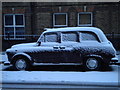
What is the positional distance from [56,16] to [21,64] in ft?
12.3

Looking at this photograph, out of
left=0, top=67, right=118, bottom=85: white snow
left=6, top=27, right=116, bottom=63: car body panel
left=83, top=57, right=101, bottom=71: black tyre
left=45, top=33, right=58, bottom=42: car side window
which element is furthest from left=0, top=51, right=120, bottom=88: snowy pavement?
left=45, top=33, right=58, bottom=42: car side window

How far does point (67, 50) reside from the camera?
6.29 meters

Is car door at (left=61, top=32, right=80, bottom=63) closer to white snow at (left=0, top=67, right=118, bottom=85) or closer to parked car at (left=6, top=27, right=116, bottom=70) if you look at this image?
parked car at (left=6, top=27, right=116, bottom=70)

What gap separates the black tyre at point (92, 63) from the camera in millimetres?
6207

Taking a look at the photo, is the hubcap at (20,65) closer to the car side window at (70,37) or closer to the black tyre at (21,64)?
the black tyre at (21,64)

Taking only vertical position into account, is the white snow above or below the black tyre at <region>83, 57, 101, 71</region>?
below

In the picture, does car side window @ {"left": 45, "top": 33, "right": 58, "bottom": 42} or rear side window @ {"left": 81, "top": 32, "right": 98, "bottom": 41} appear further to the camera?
car side window @ {"left": 45, "top": 33, "right": 58, "bottom": 42}

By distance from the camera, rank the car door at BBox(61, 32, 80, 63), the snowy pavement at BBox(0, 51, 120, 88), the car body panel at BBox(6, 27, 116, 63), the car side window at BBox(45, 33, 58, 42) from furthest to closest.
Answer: the car side window at BBox(45, 33, 58, 42) < the car door at BBox(61, 32, 80, 63) < the car body panel at BBox(6, 27, 116, 63) < the snowy pavement at BBox(0, 51, 120, 88)

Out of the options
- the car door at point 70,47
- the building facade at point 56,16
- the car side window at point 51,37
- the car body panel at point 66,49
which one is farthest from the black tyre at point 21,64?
the building facade at point 56,16

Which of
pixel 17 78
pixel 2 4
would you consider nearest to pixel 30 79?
pixel 17 78

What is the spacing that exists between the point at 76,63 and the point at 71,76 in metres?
0.65

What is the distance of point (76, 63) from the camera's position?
632 cm

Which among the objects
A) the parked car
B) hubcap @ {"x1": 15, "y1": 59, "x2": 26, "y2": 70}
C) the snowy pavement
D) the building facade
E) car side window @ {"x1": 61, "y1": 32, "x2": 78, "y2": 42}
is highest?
the building facade

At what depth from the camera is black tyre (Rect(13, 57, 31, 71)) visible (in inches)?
253
